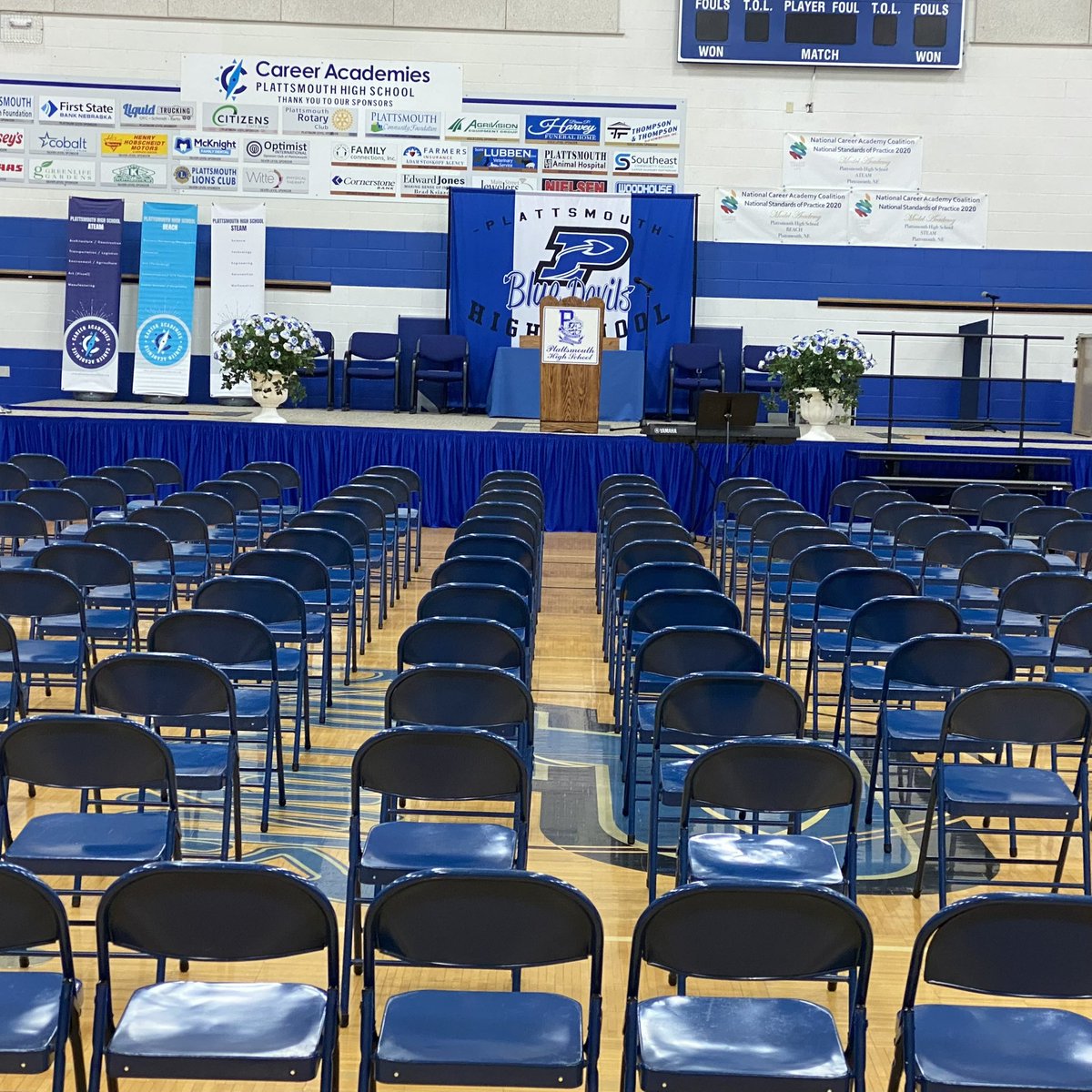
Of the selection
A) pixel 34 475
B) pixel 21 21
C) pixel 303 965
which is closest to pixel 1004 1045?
pixel 303 965

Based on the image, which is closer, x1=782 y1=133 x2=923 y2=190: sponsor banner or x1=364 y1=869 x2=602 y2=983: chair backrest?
x1=364 y1=869 x2=602 y2=983: chair backrest

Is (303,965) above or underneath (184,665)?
underneath

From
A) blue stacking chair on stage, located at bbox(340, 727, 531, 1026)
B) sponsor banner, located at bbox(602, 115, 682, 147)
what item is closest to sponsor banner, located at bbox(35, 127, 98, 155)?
sponsor banner, located at bbox(602, 115, 682, 147)

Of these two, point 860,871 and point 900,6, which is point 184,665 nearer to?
point 860,871

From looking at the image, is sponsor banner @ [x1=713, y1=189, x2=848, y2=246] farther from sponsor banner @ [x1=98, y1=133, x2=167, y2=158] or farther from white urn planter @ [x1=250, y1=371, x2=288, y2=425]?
sponsor banner @ [x1=98, y1=133, x2=167, y2=158]

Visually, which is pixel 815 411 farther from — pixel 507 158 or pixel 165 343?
pixel 165 343

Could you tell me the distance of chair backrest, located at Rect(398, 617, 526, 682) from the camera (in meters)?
4.71

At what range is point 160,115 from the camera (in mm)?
15781

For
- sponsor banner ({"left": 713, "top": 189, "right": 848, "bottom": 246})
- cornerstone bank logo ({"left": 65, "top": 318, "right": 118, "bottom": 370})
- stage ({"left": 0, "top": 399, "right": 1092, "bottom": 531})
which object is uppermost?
sponsor banner ({"left": 713, "top": 189, "right": 848, "bottom": 246})

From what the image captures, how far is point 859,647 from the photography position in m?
5.84

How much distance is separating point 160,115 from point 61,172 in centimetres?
133

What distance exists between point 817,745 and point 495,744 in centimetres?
80

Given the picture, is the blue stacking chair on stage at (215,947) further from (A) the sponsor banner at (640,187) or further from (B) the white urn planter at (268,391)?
(A) the sponsor banner at (640,187)

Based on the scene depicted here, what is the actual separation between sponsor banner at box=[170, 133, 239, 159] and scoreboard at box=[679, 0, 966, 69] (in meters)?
5.21
